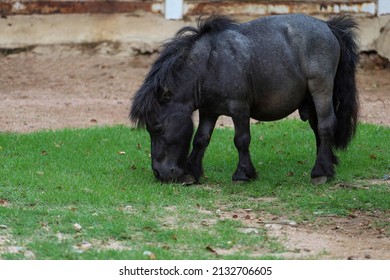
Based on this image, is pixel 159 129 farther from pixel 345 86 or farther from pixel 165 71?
pixel 345 86

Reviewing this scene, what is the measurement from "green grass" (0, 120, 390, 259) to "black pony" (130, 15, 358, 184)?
378 mm

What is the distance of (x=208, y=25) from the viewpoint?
10.5m

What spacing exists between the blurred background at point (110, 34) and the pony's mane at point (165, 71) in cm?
693

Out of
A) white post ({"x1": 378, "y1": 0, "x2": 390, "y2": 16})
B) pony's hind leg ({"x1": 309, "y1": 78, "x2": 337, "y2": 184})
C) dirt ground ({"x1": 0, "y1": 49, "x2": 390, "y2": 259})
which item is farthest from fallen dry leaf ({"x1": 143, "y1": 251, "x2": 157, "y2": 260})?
white post ({"x1": 378, "y1": 0, "x2": 390, "y2": 16})

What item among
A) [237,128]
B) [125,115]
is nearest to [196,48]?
[237,128]

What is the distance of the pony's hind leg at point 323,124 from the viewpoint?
10516mm

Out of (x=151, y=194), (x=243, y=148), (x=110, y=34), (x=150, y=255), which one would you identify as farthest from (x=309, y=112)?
(x=110, y=34)

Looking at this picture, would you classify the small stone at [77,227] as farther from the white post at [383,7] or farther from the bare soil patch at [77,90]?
the white post at [383,7]

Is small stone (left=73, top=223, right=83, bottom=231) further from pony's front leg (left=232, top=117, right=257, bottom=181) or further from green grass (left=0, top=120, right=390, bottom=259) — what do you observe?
pony's front leg (left=232, top=117, right=257, bottom=181)

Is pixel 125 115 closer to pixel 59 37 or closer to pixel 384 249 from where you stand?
pixel 59 37

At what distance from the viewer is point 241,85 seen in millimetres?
10180

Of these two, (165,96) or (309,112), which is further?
(309,112)

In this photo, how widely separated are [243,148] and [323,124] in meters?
0.97

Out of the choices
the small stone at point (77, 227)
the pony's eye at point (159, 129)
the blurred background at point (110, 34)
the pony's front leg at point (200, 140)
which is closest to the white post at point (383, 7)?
the blurred background at point (110, 34)
